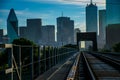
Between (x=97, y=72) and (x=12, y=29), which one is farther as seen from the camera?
(x=12, y=29)

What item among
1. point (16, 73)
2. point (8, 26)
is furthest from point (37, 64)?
point (8, 26)

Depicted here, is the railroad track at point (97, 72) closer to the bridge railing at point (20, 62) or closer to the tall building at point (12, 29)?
the bridge railing at point (20, 62)

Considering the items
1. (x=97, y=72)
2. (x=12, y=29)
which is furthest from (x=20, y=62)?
(x=12, y=29)

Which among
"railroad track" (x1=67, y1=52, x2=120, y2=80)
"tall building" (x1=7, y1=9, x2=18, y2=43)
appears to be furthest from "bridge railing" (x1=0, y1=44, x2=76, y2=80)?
"tall building" (x1=7, y1=9, x2=18, y2=43)

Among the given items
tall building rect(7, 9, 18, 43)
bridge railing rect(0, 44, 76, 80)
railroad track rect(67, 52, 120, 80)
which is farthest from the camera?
tall building rect(7, 9, 18, 43)

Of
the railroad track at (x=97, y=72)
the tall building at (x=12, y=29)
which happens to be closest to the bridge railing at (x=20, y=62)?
the railroad track at (x=97, y=72)

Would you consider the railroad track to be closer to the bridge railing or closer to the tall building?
the bridge railing

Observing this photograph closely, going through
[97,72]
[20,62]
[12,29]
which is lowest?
[97,72]

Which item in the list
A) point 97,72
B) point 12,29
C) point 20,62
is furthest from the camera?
point 12,29

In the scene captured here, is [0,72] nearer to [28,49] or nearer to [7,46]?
[7,46]

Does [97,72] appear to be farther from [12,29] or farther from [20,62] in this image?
[12,29]

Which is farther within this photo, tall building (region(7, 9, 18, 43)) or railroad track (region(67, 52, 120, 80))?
tall building (region(7, 9, 18, 43))

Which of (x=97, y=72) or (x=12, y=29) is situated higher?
(x=12, y=29)

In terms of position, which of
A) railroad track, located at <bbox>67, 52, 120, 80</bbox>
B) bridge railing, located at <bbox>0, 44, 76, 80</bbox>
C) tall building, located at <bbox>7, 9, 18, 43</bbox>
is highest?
tall building, located at <bbox>7, 9, 18, 43</bbox>
